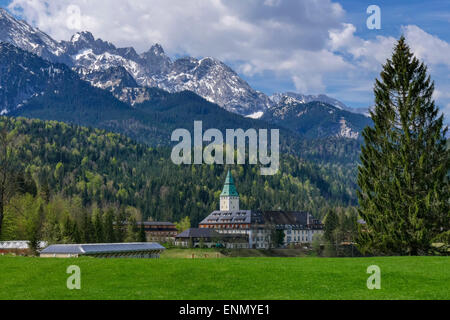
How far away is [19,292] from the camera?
27734 millimetres

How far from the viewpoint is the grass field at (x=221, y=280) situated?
27000 mm

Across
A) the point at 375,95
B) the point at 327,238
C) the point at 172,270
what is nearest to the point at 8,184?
the point at 172,270

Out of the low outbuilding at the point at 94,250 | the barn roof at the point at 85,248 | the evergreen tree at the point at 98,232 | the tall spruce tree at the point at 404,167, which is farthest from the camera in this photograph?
the evergreen tree at the point at 98,232

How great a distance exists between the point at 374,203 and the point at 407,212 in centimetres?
323

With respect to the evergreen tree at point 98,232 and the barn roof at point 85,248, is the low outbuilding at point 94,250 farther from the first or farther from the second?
the evergreen tree at point 98,232

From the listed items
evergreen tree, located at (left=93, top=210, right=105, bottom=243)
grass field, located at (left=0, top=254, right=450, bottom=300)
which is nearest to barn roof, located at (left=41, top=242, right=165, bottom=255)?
evergreen tree, located at (left=93, top=210, right=105, bottom=243)

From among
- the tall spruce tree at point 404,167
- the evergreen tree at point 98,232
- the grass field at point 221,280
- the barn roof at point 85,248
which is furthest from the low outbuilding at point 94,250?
the tall spruce tree at point 404,167

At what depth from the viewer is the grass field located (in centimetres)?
2700

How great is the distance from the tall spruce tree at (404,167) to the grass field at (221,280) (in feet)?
43.1

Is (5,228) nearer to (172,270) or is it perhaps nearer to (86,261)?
(86,261)

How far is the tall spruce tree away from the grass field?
43.1 ft

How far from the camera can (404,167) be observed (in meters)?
53.0

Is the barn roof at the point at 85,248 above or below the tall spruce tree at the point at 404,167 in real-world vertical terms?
below

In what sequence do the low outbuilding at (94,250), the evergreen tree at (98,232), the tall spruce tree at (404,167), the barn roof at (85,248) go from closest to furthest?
the tall spruce tree at (404,167) < the low outbuilding at (94,250) < the barn roof at (85,248) < the evergreen tree at (98,232)
